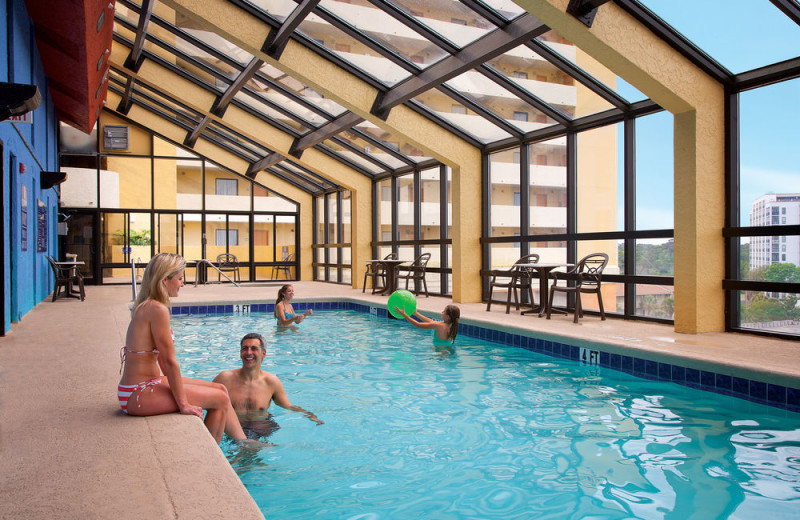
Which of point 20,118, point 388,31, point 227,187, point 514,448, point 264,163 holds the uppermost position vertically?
point 388,31

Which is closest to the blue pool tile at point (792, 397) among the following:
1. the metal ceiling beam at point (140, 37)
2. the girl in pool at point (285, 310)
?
the girl in pool at point (285, 310)

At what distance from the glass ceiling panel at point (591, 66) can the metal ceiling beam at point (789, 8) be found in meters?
1.77

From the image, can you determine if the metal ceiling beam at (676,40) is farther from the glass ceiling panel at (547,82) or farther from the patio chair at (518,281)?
the patio chair at (518,281)

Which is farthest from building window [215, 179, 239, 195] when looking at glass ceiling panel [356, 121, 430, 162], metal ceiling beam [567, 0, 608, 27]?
metal ceiling beam [567, 0, 608, 27]

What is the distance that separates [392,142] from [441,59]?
3.77 meters

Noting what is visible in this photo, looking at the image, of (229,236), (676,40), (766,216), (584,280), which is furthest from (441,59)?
(229,236)

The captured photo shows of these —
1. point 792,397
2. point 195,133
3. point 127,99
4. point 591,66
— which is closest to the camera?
point 792,397

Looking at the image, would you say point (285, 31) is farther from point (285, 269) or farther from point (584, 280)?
point (285, 269)

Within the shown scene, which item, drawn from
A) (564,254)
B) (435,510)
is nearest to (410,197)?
(564,254)

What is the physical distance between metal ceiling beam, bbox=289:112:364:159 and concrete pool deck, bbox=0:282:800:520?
A: 552cm

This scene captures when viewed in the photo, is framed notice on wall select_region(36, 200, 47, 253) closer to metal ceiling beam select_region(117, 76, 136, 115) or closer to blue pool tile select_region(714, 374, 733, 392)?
metal ceiling beam select_region(117, 76, 136, 115)

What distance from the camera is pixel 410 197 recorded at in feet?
41.0

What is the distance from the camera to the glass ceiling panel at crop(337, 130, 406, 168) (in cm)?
1163

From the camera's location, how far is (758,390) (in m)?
4.09
